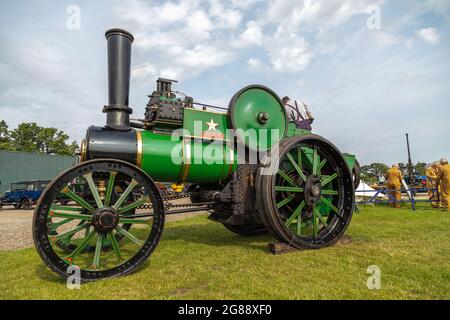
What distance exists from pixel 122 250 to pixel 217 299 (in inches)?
98.3

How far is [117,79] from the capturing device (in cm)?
414

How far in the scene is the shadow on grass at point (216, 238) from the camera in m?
5.10

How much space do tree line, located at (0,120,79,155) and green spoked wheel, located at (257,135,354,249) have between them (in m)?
55.6

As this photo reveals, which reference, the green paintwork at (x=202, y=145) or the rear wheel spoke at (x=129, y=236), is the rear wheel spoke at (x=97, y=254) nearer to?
the rear wheel spoke at (x=129, y=236)

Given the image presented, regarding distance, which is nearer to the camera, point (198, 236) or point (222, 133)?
point (222, 133)

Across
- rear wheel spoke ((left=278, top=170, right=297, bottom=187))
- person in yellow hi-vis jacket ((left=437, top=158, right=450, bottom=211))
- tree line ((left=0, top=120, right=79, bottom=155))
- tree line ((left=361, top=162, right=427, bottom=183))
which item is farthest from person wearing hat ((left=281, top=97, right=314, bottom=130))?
tree line ((left=0, top=120, right=79, bottom=155))

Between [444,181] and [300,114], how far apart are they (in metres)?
8.39

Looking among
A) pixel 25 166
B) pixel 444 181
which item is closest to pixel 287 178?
pixel 444 181

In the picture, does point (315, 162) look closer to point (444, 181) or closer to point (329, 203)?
point (329, 203)

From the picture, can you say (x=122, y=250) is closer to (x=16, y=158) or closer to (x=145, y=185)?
(x=145, y=185)

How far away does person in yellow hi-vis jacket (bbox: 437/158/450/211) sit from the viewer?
34.5ft

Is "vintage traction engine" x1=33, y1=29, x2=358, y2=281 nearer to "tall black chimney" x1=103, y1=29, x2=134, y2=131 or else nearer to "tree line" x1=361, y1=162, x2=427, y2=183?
"tall black chimney" x1=103, y1=29, x2=134, y2=131
